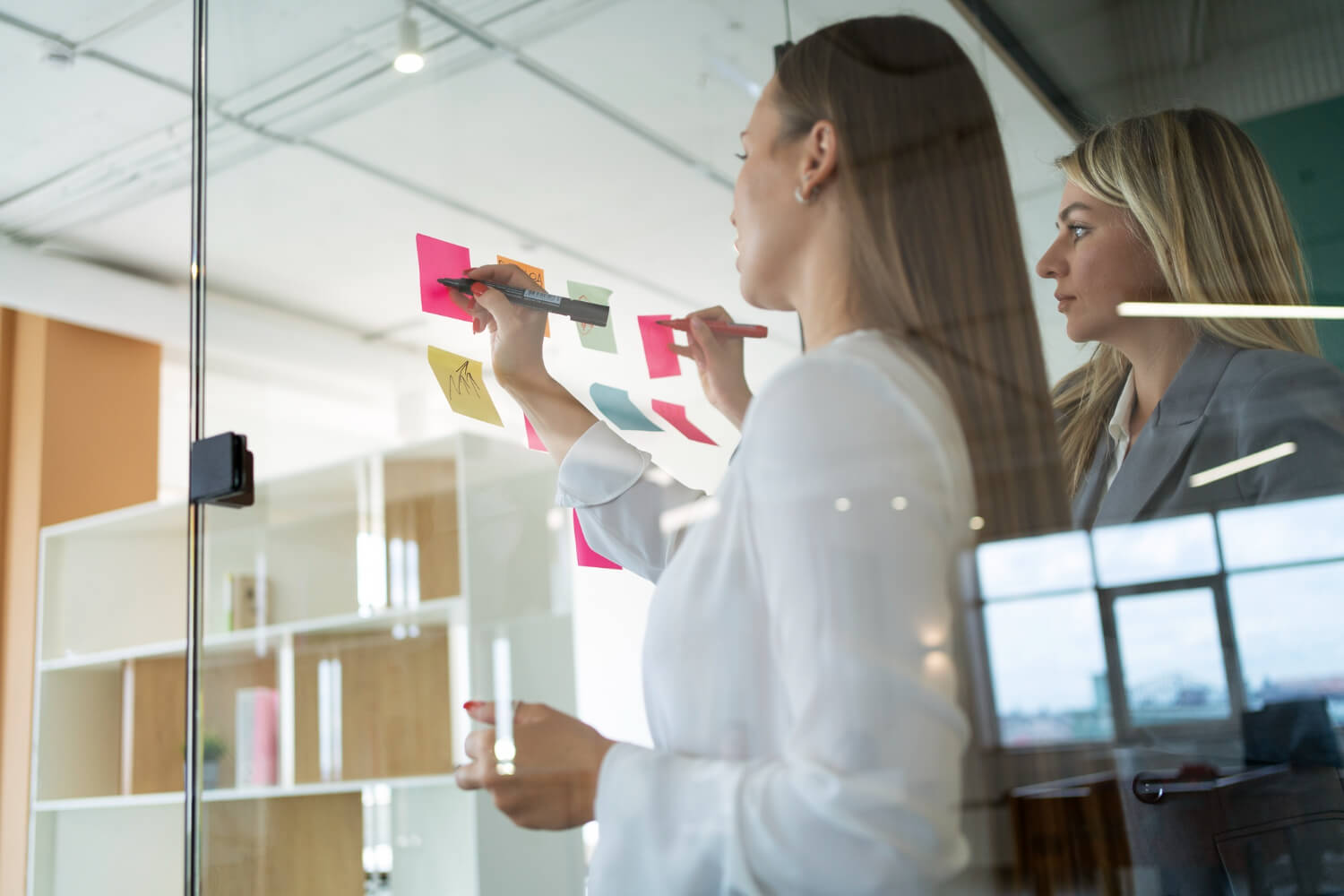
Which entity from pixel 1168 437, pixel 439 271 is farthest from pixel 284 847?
pixel 1168 437

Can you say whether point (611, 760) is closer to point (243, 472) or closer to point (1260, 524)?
point (1260, 524)

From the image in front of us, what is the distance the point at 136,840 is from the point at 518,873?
3.32 meters

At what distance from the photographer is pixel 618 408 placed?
0.91 m

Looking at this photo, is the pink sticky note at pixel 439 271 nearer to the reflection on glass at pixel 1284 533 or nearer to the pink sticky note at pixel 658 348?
the pink sticky note at pixel 658 348

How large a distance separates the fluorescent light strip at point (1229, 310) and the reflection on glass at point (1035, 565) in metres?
0.17

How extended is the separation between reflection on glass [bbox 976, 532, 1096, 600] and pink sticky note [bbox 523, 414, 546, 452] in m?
0.39

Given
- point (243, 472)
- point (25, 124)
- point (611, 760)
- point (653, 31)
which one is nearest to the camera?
point (611, 760)

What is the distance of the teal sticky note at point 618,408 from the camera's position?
902mm

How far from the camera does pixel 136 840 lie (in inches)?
142

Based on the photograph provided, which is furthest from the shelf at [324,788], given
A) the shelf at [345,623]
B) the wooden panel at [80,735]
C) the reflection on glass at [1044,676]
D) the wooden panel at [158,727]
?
the wooden panel at [80,735]

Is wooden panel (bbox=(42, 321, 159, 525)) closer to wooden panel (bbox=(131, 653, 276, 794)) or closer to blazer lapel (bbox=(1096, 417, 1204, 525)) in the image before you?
wooden panel (bbox=(131, 653, 276, 794))

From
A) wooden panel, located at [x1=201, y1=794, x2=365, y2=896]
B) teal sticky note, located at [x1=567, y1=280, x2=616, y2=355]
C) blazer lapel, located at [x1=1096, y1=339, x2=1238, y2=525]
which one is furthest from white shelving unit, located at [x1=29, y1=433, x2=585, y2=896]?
blazer lapel, located at [x1=1096, y1=339, x2=1238, y2=525]

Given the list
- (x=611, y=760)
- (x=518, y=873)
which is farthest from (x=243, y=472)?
(x=611, y=760)

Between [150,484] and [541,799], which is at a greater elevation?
[150,484]
